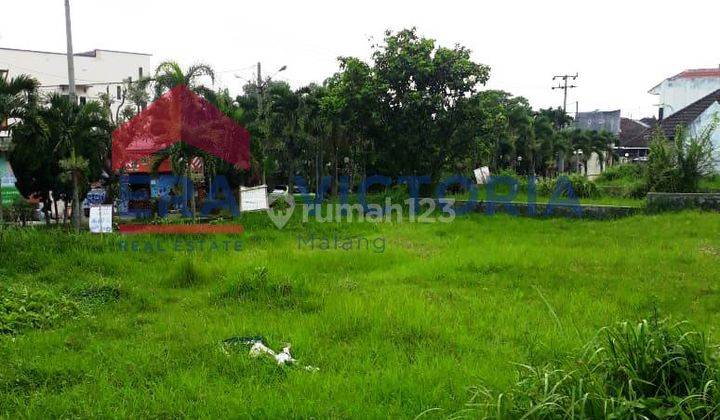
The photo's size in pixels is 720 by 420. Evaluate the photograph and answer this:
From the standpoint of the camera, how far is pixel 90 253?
9375mm

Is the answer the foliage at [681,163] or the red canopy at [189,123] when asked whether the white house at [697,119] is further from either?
the red canopy at [189,123]

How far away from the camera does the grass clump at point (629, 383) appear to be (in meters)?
2.59

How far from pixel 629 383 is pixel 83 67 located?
1646 inches

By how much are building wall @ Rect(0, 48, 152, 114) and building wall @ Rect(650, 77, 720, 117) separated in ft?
103

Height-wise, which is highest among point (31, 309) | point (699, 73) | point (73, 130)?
point (699, 73)

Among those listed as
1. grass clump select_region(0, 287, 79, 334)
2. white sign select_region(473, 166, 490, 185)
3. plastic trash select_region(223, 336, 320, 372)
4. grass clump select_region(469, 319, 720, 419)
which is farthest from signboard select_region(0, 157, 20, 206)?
grass clump select_region(469, 319, 720, 419)

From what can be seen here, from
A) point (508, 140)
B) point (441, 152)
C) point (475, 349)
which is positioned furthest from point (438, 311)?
point (508, 140)

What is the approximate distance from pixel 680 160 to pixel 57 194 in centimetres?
1728

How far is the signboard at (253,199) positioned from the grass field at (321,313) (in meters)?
4.23

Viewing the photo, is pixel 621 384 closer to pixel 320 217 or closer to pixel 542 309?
pixel 542 309

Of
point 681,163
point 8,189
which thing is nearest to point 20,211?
point 8,189

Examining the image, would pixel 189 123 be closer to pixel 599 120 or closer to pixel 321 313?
pixel 321 313

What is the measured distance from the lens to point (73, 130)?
1228 centimetres

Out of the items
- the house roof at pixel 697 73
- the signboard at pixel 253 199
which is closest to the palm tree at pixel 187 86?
the signboard at pixel 253 199
